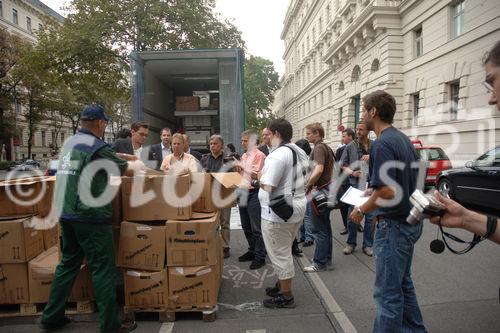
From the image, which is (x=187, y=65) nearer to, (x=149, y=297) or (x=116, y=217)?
(x=116, y=217)

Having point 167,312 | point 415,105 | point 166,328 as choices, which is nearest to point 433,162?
point 415,105

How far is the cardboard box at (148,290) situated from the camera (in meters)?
3.54

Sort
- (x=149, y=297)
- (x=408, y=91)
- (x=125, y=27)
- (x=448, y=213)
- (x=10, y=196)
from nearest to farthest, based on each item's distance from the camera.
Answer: (x=448, y=213)
(x=149, y=297)
(x=10, y=196)
(x=125, y=27)
(x=408, y=91)

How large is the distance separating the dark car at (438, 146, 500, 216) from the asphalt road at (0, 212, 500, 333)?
2.66 m

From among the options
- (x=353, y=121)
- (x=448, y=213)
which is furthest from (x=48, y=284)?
(x=353, y=121)

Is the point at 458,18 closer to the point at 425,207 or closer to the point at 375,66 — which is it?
the point at 375,66

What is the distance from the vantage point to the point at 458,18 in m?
16.7

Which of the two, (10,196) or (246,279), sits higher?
(10,196)

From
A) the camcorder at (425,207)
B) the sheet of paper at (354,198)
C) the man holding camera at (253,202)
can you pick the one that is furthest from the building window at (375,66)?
the camcorder at (425,207)

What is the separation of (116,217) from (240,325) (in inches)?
60.9

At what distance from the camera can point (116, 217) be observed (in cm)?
370

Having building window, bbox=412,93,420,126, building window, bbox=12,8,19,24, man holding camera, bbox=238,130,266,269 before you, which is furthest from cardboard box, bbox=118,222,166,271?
building window, bbox=12,8,19,24

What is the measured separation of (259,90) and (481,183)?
141ft

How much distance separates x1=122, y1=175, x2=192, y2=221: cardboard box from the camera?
12.0 feet
